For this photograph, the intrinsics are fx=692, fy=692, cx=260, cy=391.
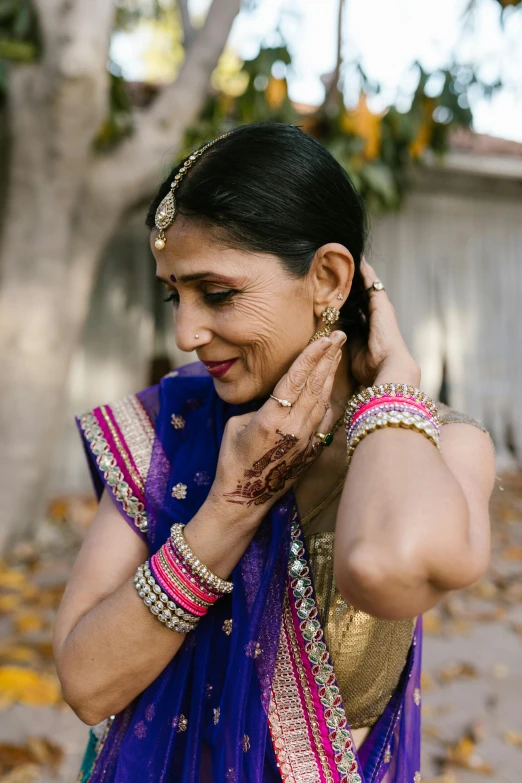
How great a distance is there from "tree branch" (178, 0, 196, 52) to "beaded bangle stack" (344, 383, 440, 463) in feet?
18.7

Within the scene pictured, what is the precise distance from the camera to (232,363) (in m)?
1.58

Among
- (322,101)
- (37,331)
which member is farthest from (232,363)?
(322,101)

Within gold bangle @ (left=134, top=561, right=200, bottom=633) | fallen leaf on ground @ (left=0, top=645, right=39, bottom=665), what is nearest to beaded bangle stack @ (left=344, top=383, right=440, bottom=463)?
gold bangle @ (left=134, top=561, right=200, bottom=633)

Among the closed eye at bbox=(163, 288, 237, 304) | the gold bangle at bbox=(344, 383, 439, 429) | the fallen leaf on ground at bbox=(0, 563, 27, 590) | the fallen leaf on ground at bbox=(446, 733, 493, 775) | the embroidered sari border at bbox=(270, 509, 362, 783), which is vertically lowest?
the fallen leaf on ground at bbox=(446, 733, 493, 775)

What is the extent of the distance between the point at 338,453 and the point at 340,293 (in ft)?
1.28

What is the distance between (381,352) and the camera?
5.05 ft

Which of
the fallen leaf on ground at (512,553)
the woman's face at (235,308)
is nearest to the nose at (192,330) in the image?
the woman's face at (235,308)

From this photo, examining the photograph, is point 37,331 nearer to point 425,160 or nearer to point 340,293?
point 340,293

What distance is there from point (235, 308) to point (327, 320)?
236mm

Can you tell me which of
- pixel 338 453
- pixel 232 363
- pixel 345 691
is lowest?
pixel 345 691

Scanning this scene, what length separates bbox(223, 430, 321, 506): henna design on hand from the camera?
1.42 metres

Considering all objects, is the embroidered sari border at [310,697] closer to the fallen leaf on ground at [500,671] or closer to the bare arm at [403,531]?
the bare arm at [403,531]

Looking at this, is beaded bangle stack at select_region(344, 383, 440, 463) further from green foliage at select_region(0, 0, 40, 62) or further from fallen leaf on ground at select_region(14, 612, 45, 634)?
green foliage at select_region(0, 0, 40, 62)

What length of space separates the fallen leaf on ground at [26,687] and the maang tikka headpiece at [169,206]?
2969 mm
